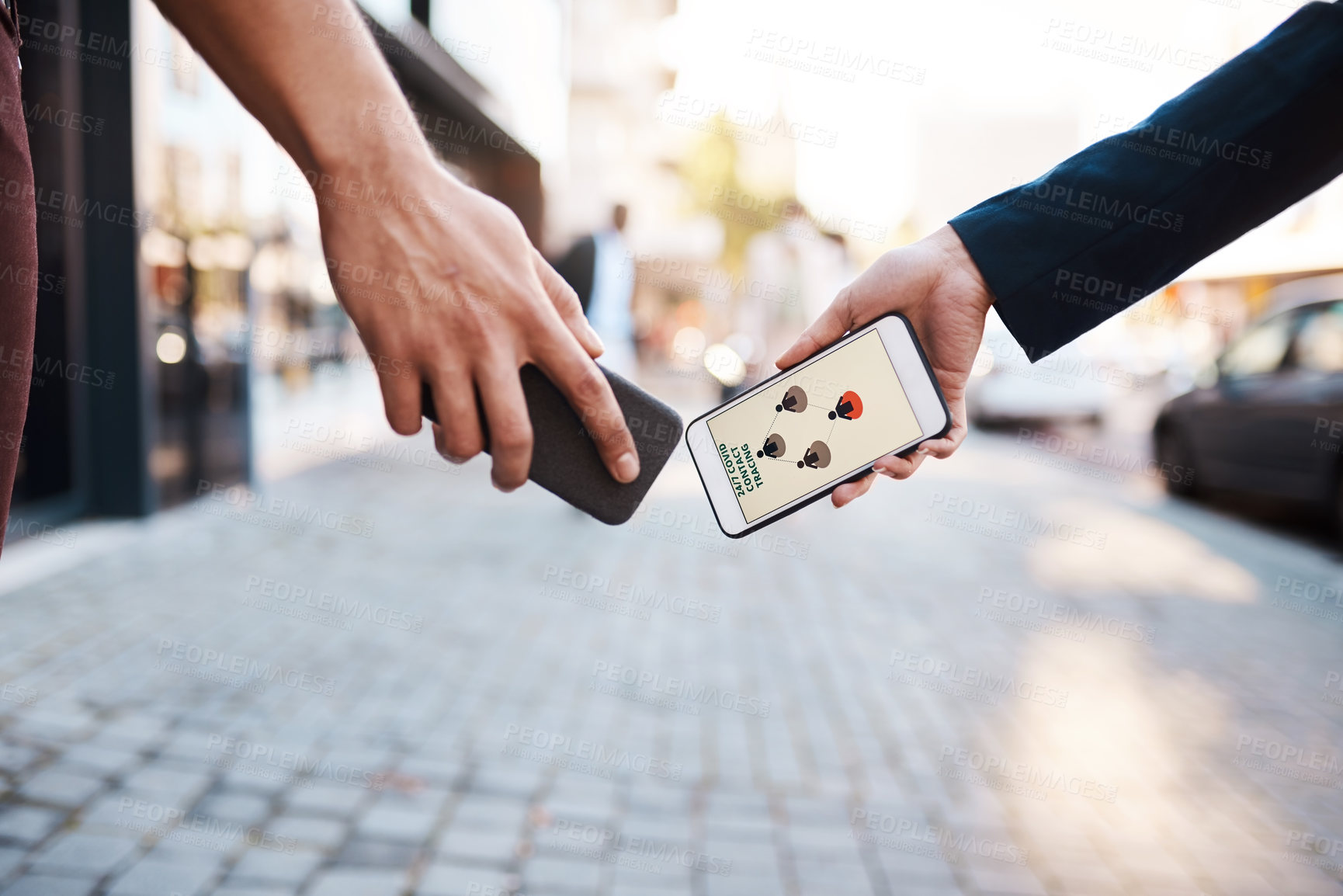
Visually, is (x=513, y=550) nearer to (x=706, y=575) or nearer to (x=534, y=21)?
(x=706, y=575)

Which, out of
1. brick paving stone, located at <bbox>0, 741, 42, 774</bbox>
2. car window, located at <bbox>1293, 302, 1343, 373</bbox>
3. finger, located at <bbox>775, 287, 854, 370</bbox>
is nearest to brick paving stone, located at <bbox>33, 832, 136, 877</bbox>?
brick paving stone, located at <bbox>0, 741, 42, 774</bbox>

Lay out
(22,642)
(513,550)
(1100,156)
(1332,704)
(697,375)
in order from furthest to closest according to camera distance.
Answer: (697,375), (513,550), (1332,704), (22,642), (1100,156)

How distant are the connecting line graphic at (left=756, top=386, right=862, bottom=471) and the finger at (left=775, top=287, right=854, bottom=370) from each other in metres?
0.07

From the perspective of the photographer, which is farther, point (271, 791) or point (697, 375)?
point (697, 375)

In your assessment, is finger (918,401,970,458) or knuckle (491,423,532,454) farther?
finger (918,401,970,458)

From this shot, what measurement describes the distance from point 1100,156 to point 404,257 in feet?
3.91

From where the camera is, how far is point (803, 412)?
1.62 meters


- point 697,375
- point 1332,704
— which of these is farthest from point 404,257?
point 697,375

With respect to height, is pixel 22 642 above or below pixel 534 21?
below

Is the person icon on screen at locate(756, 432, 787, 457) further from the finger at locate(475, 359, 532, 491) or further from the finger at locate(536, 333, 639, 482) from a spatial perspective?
the finger at locate(475, 359, 532, 491)

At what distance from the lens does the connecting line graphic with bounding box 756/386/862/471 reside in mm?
1591

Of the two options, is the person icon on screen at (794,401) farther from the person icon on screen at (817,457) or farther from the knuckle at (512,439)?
the knuckle at (512,439)

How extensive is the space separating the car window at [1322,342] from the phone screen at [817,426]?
791 centimetres

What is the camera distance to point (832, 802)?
3.26m
